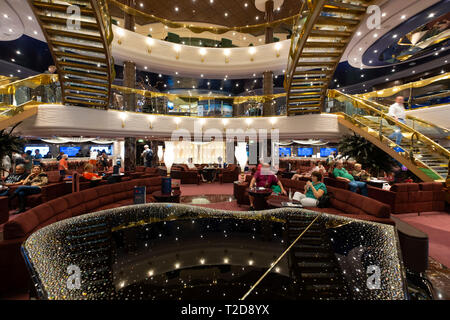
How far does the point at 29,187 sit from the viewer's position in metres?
5.29

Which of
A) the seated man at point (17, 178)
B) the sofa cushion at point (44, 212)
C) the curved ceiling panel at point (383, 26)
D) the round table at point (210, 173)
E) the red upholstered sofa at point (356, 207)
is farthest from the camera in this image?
the round table at point (210, 173)

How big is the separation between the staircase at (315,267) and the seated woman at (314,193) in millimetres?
2738

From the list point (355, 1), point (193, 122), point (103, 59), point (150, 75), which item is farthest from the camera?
point (150, 75)

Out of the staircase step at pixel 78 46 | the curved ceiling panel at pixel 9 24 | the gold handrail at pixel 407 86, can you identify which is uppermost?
the curved ceiling panel at pixel 9 24

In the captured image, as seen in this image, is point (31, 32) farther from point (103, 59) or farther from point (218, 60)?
point (218, 60)

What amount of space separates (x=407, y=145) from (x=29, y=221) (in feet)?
33.2

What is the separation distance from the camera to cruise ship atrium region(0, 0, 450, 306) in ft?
3.52

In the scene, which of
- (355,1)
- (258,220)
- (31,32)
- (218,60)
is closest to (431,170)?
(355,1)

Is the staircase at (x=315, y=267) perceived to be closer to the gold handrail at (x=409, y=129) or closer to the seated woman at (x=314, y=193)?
the seated woman at (x=314, y=193)

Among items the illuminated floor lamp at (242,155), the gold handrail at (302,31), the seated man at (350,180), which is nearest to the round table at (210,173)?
the illuminated floor lamp at (242,155)

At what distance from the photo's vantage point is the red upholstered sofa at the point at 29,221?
204 cm

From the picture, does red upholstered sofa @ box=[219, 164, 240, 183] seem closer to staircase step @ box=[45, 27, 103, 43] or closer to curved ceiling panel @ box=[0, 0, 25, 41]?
staircase step @ box=[45, 27, 103, 43]

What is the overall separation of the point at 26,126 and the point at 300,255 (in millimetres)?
10335

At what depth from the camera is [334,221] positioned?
5.94ft
